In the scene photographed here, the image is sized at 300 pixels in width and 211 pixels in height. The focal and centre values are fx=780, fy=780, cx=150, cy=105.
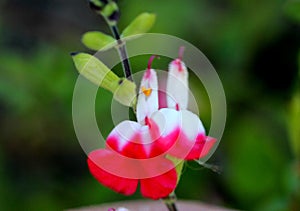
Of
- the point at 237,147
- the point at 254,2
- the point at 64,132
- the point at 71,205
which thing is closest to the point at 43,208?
the point at 71,205

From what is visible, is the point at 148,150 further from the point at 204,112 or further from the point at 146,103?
the point at 204,112

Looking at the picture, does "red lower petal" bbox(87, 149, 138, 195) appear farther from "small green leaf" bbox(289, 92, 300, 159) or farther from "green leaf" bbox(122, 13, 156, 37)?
"small green leaf" bbox(289, 92, 300, 159)

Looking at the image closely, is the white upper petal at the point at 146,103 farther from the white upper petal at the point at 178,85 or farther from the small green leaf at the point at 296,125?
the small green leaf at the point at 296,125

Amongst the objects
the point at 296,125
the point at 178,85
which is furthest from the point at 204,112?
the point at 178,85

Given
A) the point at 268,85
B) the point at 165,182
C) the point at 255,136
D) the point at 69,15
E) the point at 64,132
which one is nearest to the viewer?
the point at 165,182

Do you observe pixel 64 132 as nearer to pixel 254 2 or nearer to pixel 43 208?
pixel 43 208

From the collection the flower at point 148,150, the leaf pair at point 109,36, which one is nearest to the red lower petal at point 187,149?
the flower at point 148,150
